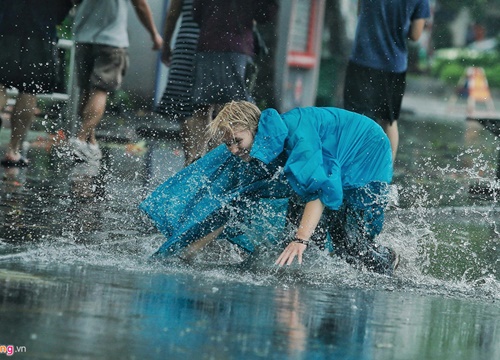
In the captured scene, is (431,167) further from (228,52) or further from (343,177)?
(343,177)

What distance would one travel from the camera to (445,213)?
9750 mm

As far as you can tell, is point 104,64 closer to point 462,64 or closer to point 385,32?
point 385,32

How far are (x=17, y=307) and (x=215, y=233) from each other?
1935 mm

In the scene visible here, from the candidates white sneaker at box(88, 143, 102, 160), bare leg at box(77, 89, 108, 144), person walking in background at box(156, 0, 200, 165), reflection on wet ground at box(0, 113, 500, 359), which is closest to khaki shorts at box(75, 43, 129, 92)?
bare leg at box(77, 89, 108, 144)

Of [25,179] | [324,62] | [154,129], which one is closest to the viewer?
[25,179]

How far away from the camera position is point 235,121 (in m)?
6.19

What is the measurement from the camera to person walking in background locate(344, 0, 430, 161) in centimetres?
1048

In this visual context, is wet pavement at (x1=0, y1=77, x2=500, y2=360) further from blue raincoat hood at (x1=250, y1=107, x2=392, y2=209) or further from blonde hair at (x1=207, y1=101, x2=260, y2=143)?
blonde hair at (x1=207, y1=101, x2=260, y2=143)

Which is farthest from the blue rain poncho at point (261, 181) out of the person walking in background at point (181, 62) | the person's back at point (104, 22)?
the person's back at point (104, 22)

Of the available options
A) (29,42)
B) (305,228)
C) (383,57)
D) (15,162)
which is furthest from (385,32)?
(305,228)

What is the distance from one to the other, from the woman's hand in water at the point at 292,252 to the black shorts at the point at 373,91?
162 inches

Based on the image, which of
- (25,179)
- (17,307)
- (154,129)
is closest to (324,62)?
(154,129)

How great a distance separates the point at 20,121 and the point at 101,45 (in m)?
1.52

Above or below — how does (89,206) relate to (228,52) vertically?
below
